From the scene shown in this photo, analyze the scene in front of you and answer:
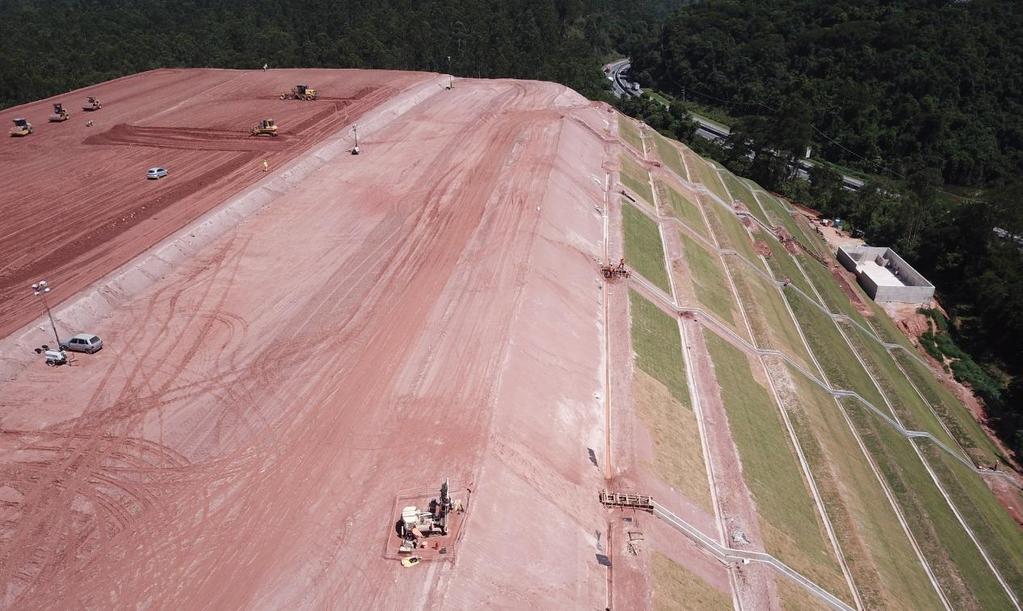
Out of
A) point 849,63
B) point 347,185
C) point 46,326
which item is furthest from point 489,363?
point 849,63

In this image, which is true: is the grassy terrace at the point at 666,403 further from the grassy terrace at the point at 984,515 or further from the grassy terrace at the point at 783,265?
the grassy terrace at the point at 783,265

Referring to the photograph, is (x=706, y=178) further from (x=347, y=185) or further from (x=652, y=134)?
(x=347, y=185)

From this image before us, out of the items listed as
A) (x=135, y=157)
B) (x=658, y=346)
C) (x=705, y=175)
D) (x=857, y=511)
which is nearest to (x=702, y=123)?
(x=705, y=175)

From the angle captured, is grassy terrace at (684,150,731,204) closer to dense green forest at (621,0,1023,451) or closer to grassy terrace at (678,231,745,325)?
dense green forest at (621,0,1023,451)

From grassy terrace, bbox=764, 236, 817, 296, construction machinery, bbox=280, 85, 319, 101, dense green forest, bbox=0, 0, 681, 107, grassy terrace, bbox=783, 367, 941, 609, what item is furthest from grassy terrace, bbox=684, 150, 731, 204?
construction machinery, bbox=280, 85, 319, 101

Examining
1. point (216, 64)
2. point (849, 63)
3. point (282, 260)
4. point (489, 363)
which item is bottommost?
point (216, 64)

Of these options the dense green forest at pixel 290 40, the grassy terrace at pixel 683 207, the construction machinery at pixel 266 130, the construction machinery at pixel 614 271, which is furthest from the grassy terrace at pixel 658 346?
the dense green forest at pixel 290 40
